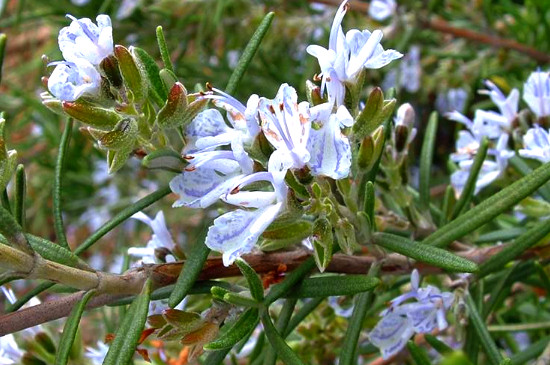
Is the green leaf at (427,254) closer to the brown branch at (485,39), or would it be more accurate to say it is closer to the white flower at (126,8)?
the brown branch at (485,39)

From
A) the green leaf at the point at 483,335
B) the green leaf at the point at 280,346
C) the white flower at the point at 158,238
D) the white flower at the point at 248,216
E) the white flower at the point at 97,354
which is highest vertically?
the white flower at the point at 248,216

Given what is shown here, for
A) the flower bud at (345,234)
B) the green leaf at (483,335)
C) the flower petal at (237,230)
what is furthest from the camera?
the green leaf at (483,335)

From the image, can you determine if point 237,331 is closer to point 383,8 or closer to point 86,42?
point 86,42

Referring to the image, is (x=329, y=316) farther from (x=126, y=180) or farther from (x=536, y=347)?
(x=126, y=180)

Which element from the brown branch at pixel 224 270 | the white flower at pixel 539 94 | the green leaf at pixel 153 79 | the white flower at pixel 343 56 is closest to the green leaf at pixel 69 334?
the brown branch at pixel 224 270

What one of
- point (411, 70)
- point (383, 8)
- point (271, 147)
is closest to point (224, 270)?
point (271, 147)

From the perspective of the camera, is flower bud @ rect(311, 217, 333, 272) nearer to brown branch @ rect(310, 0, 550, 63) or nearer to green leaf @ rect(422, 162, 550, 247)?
green leaf @ rect(422, 162, 550, 247)

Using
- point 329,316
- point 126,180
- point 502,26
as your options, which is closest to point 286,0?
point 502,26

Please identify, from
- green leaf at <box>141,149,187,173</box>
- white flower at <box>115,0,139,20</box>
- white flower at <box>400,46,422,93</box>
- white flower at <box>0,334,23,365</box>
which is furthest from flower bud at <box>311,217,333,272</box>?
white flower at <box>400,46,422,93</box>
